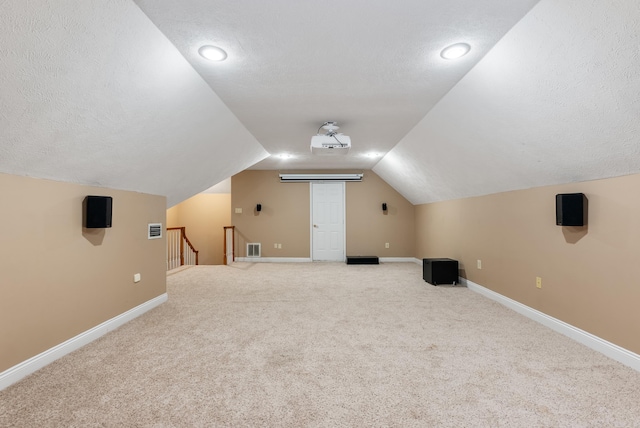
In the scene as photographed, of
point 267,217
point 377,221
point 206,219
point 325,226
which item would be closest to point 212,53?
point 267,217

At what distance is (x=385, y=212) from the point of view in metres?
7.96

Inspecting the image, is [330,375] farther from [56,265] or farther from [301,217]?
[301,217]

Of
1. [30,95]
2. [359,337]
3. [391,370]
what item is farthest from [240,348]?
[30,95]

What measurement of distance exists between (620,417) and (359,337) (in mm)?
1839

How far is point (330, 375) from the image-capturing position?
2.30m

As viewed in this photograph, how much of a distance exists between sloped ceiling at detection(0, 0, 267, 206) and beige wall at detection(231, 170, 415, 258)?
4.28 metres

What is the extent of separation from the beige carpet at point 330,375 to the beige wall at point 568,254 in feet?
1.02

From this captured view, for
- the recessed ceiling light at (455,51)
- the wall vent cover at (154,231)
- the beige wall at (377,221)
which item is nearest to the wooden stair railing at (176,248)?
the wall vent cover at (154,231)

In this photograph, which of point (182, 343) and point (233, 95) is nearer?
point (182, 343)

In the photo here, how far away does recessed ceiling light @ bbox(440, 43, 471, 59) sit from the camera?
2.24 meters

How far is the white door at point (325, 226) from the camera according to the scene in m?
8.02

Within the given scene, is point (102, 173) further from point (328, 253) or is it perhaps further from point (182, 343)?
point (328, 253)

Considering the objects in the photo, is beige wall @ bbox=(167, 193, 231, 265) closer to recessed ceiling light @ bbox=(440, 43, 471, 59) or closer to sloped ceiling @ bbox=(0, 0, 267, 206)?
sloped ceiling @ bbox=(0, 0, 267, 206)

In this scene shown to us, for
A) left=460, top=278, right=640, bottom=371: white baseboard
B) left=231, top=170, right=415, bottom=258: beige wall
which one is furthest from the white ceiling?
left=231, top=170, right=415, bottom=258: beige wall
